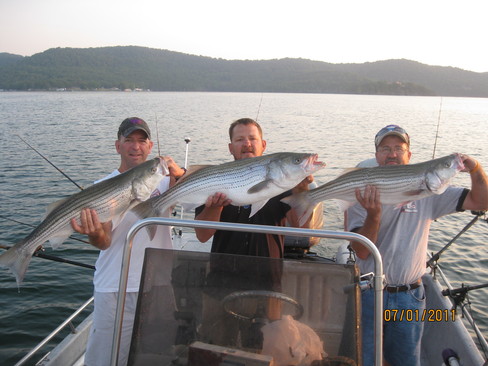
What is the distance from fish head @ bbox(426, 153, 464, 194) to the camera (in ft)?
12.1

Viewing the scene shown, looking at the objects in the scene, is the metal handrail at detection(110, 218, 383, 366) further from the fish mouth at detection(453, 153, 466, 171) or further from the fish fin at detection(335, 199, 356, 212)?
the fish mouth at detection(453, 153, 466, 171)

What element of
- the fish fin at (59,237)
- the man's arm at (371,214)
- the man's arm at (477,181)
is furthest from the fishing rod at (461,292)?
the fish fin at (59,237)

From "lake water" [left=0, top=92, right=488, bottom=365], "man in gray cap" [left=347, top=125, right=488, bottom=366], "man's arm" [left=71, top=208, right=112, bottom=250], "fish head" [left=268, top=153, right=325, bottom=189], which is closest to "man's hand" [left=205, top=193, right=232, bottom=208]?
"fish head" [left=268, top=153, right=325, bottom=189]

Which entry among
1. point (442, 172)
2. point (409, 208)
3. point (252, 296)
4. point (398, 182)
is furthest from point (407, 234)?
point (252, 296)

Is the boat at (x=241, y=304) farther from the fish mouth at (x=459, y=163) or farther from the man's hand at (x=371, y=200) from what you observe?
the fish mouth at (x=459, y=163)

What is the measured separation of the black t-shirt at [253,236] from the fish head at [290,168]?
339 mm

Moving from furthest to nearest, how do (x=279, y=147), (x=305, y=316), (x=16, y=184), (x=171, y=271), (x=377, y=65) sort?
(x=377, y=65)
(x=279, y=147)
(x=16, y=184)
(x=171, y=271)
(x=305, y=316)

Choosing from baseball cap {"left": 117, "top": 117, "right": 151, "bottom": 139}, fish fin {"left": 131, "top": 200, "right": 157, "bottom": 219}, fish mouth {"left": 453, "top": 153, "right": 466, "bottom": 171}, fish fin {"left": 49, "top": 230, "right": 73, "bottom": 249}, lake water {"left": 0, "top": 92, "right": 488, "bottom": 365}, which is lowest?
lake water {"left": 0, "top": 92, "right": 488, "bottom": 365}

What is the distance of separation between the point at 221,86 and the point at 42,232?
406ft

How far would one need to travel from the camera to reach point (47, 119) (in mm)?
37094

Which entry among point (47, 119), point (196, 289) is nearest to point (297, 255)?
point (196, 289)

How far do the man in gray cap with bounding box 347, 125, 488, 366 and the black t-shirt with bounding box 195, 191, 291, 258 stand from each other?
73cm

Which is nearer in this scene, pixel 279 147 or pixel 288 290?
pixel 288 290

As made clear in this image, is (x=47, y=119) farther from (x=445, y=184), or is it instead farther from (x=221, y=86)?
(x=221, y=86)
